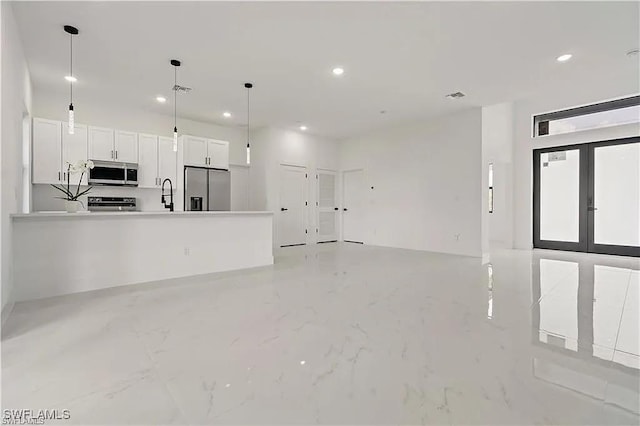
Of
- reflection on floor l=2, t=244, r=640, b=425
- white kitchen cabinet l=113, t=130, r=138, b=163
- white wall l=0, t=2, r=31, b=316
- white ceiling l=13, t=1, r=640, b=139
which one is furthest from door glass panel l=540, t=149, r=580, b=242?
white wall l=0, t=2, r=31, b=316

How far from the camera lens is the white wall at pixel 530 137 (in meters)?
6.12

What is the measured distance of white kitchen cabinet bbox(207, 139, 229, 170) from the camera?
6.74 metres

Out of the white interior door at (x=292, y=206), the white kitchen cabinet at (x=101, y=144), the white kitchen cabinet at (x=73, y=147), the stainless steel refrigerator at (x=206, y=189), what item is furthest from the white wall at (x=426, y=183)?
the white kitchen cabinet at (x=73, y=147)

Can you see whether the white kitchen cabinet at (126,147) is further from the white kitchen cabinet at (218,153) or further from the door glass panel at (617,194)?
the door glass panel at (617,194)

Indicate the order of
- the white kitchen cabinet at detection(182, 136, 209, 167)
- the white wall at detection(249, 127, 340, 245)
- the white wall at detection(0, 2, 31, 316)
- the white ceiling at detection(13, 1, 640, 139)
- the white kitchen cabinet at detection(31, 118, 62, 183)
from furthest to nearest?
the white wall at detection(249, 127, 340, 245)
the white kitchen cabinet at detection(182, 136, 209, 167)
the white kitchen cabinet at detection(31, 118, 62, 183)
the white ceiling at detection(13, 1, 640, 139)
the white wall at detection(0, 2, 31, 316)

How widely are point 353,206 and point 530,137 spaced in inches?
173

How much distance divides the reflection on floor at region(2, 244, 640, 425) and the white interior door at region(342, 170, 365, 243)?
465cm

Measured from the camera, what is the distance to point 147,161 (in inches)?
235

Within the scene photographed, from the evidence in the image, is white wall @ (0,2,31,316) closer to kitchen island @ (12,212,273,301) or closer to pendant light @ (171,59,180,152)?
kitchen island @ (12,212,273,301)

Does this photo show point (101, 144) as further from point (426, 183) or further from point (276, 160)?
point (426, 183)

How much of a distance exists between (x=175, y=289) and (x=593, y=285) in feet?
16.8

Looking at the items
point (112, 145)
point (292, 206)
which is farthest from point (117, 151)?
point (292, 206)

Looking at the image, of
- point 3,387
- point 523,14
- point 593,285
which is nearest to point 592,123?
point 593,285

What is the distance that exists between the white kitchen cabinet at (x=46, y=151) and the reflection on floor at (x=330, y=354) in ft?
9.01
